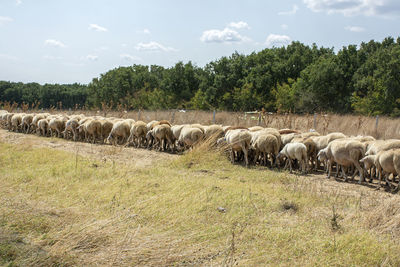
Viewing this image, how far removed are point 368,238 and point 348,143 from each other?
6.60 m

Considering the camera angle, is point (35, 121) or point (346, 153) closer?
point (346, 153)

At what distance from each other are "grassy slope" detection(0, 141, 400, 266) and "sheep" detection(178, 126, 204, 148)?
5.05 metres

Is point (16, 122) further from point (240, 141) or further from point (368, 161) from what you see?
point (368, 161)

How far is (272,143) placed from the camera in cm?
1410

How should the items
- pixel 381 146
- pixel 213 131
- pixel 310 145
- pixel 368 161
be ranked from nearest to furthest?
1. pixel 368 161
2. pixel 381 146
3. pixel 310 145
4. pixel 213 131

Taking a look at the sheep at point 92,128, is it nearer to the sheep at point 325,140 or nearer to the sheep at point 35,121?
the sheep at point 35,121

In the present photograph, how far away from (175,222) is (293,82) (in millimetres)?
42022

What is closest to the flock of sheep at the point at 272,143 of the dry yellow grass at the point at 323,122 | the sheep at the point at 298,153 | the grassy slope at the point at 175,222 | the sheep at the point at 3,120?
the sheep at the point at 298,153

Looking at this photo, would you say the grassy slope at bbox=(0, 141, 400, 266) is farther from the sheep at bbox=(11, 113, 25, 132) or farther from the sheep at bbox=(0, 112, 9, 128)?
the sheep at bbox=(0, 112, 9, 128)

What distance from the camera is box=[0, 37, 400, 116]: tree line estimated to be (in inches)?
1423

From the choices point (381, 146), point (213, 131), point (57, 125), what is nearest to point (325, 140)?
point (381, 146)

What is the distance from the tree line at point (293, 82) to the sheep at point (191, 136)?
1287cm

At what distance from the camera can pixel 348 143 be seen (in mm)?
12414

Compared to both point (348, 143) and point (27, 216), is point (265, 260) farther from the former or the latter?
point (348, 143)
